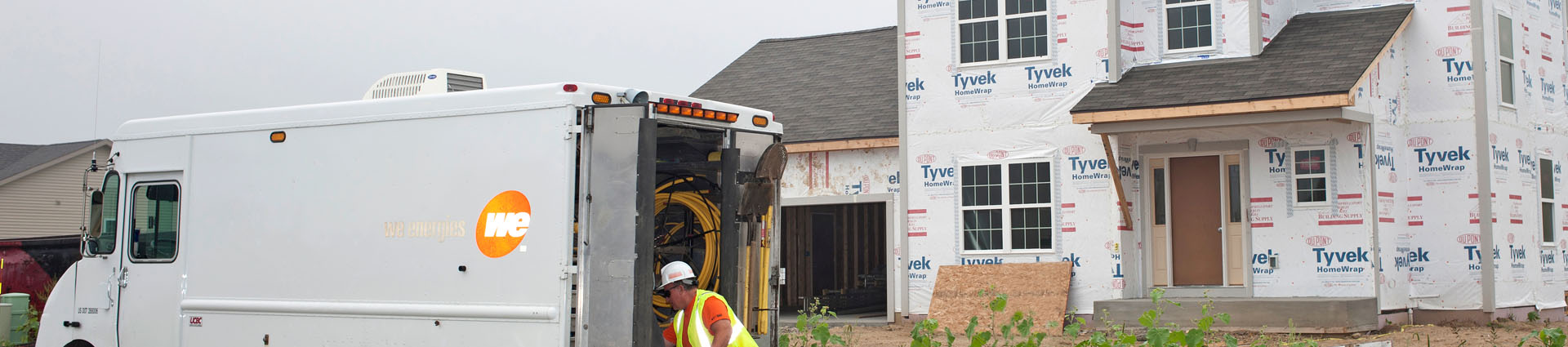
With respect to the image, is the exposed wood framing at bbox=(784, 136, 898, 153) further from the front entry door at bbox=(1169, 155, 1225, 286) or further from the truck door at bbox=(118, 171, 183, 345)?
the truck door at bbox=(118, 171, 183, 345)

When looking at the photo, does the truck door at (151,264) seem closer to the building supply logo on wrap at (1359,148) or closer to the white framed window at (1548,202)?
the building supply logo on wrap at (1359,148)

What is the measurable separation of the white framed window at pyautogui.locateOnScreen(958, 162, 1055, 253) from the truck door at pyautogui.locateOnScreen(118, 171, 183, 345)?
10110 mm

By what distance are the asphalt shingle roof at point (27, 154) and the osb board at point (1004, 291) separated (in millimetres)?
30106

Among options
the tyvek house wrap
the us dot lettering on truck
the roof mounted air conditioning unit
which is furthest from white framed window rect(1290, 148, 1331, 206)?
the us dot lettering on truck

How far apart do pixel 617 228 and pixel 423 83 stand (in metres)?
2.80

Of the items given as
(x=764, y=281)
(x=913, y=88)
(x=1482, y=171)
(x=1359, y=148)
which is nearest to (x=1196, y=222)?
(x=1359, y=148)

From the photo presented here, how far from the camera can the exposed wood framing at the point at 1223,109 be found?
14.2 m

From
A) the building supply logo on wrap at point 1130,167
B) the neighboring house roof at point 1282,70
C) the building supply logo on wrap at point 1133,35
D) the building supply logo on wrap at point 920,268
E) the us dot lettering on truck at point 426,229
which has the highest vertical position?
the building supply logo on wrap at point 1133,35

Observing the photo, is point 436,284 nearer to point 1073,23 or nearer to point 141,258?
point 141,258

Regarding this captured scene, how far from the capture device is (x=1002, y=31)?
56.8 ft

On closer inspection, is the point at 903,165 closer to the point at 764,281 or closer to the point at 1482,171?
the point at 1482,171

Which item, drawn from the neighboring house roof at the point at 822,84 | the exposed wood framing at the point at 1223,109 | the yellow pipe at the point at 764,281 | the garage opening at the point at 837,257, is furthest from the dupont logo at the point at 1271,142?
the yellow pipe at the point at 764,281

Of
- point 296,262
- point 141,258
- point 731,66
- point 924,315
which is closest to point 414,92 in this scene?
point 296,262

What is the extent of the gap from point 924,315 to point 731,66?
24.7 feet
